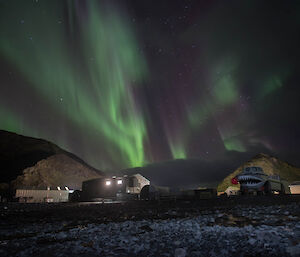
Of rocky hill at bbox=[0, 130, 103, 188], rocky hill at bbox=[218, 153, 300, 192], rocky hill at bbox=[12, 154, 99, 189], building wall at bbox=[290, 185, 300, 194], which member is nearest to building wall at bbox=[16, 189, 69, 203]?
rocky hill at bbox=[12, 154, 99, 189]

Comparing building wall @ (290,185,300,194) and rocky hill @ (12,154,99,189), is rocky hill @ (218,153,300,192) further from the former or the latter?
rocky hill @ (12,154,99,189)

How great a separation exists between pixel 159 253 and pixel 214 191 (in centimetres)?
4845

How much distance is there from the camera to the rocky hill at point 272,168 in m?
165

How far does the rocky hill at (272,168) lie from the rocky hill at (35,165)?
10486cm

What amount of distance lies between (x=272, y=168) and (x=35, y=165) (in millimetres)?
162187

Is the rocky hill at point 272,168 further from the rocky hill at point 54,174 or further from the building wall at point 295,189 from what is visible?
the rocky hill at point 54,174

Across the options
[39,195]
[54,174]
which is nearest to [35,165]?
[54,174]

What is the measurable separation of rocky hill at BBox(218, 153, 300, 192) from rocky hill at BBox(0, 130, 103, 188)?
105m

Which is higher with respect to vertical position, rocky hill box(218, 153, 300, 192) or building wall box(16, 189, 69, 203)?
rocky hill box(218, 153, 300, 192)

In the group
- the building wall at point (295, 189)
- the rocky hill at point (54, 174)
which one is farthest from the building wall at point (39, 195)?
the building wall at point (295, 189)

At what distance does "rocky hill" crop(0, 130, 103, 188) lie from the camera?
322 ft

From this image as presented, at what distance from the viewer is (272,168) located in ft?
545

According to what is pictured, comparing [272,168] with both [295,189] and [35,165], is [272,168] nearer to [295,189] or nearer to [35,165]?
[295,189]

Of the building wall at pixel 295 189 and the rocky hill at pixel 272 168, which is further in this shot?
the rocky hill at pixel 272 168
